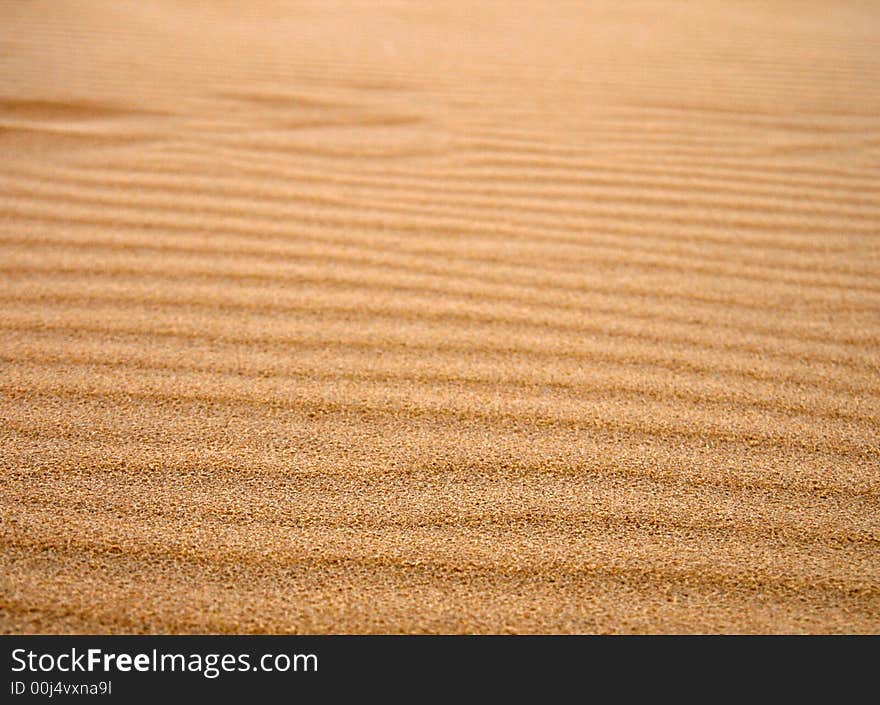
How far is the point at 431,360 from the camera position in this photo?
1651 mm

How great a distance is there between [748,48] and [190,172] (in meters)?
3.35

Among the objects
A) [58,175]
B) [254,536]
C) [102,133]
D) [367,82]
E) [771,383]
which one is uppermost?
[367,82]

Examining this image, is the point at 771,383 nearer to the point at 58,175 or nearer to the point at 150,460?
the point at 150,460

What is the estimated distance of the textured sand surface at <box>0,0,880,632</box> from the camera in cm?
114

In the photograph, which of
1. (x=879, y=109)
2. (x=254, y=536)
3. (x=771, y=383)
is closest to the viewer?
(x=254, y=536)

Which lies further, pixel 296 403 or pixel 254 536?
pixel 296 403

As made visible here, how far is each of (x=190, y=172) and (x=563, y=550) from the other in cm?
190

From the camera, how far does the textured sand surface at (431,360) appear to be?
1.14 metres
